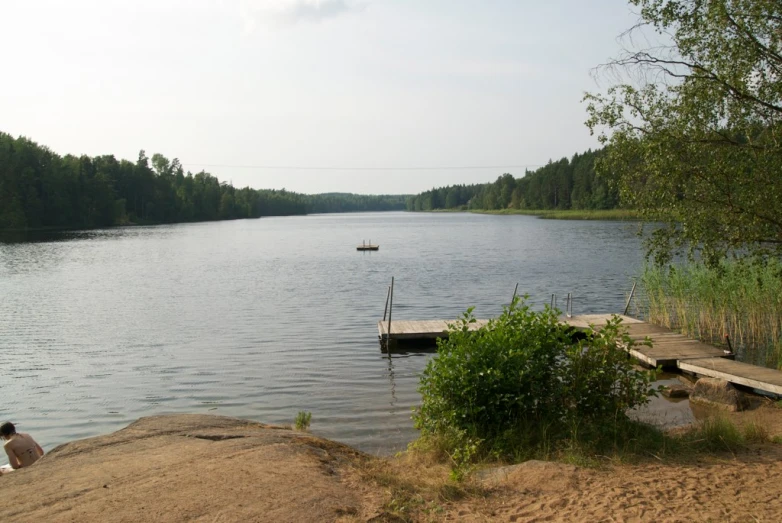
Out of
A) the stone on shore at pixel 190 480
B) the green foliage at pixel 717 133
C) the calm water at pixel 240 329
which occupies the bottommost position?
the calm water at pixel 240 329

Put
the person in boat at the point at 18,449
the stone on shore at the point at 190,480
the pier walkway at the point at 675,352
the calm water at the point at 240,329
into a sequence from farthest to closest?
the calm water at the point at 240,329
the pier walkway at the point at 675,352
the person in boat at the point at 18,449
the stone on shore at the point at 190,480

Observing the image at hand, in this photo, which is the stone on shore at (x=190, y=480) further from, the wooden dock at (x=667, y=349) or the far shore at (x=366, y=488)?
the wooden dock at (x=667, y=349)

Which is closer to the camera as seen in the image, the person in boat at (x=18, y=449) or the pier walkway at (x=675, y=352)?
the person in boat at (x=18, y=449)

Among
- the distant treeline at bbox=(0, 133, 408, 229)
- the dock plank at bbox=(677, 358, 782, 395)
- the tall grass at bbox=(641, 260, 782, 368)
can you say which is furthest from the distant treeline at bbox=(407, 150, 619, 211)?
the dock plank at bbox=(677, 358, 782, 395)

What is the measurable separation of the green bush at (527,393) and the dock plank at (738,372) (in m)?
5.81

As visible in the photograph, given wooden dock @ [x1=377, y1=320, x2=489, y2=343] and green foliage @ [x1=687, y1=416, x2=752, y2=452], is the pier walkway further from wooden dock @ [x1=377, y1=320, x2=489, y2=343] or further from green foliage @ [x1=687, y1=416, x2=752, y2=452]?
green foliage @ [x1=687, y1=416, x2=752, y2=452]

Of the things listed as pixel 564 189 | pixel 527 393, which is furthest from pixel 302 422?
pixel 564 189

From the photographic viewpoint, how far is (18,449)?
351 inches

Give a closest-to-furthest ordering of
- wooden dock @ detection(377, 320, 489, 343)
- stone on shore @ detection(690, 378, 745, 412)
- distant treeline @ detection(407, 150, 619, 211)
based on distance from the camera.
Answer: stone on shore @ detection(690, 378, 745, 412), wooden dock @ detection(377, 320, 489, 343), distant treeline @ detection(407, 150, 619, 211)

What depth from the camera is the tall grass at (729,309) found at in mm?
16531

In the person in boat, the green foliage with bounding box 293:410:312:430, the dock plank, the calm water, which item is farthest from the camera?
the calm water

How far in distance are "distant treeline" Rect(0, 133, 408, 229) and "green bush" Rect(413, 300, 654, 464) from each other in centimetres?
10254

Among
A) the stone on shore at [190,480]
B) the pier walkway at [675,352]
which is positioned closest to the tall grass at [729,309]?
the pier walkway at [675,352]

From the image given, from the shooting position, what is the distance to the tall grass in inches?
651
